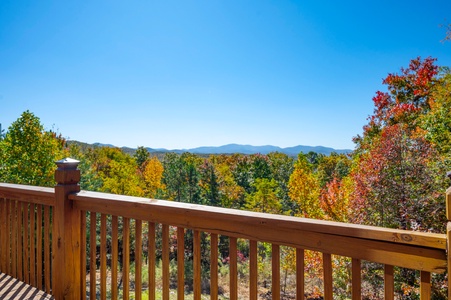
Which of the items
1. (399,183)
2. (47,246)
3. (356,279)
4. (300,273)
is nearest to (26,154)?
(47,246)

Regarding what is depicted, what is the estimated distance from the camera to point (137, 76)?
19750mm

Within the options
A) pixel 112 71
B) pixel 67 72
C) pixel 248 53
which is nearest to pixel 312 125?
pixel 248 53

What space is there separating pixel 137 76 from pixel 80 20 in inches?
403

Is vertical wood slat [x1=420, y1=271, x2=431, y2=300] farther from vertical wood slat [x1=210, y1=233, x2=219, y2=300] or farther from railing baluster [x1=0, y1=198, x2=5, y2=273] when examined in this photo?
railing baluster [x1=0, y1=198, x2=5, y2=273]

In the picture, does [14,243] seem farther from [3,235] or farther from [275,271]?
[275,271]

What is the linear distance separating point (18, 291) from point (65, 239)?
33.0 inches

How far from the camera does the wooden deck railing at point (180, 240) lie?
0.98 meters

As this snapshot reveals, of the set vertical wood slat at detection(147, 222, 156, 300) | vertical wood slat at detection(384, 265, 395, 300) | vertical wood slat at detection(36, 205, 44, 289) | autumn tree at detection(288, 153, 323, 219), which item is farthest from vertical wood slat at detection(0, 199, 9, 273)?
autumn tree at detection(288, 153, 323, 219)

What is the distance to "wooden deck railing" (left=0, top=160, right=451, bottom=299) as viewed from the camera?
98cm

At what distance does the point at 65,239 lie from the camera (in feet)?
6.25

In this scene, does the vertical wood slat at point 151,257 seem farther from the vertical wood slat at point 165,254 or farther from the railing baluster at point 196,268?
the railing baluster at point 196,268

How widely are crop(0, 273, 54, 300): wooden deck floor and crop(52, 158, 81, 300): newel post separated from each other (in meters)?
0.33

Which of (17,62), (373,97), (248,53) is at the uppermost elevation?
(248,53)

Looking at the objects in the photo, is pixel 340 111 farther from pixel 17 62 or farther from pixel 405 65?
pixel 17 62
